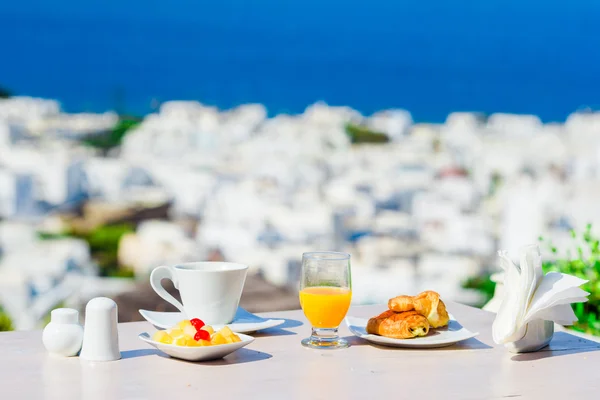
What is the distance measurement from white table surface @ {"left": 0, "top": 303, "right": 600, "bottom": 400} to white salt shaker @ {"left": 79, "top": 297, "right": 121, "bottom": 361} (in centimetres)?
2

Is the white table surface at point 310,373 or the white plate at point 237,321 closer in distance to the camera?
the white table surface at point 310,373

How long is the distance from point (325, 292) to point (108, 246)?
22.8 m

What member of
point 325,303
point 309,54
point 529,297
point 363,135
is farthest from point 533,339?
point 309,54

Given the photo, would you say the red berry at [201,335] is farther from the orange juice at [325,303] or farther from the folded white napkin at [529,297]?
the folded white napkin at [529,297]

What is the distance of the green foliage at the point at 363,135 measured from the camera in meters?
34.4

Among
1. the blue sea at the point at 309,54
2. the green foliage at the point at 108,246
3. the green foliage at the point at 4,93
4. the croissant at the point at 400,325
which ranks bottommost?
the croissant at the point at 400,325

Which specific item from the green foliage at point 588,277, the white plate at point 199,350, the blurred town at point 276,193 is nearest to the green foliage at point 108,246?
the blurred town at point 276,193

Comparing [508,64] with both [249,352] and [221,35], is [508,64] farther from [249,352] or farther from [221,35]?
[249,352]

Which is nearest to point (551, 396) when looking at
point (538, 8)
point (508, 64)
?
point (508, 64)

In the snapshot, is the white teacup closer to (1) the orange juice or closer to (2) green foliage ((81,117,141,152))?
(1) the orange juice

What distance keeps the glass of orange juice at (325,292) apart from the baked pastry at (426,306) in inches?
3.7

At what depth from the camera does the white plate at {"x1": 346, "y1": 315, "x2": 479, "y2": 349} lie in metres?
1.12

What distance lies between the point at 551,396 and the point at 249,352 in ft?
1.38

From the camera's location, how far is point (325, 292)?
1.09 metres
